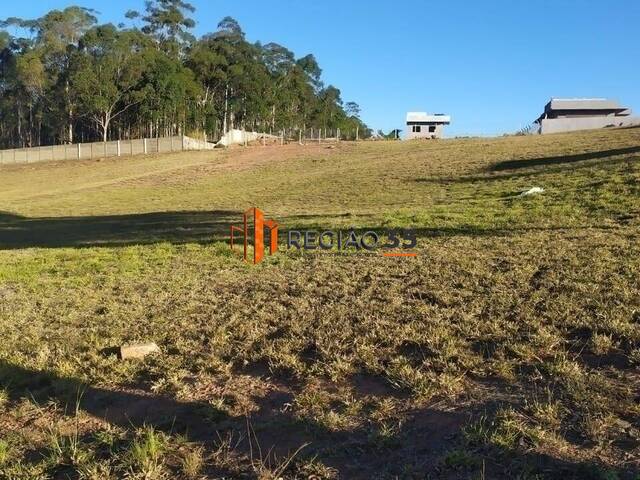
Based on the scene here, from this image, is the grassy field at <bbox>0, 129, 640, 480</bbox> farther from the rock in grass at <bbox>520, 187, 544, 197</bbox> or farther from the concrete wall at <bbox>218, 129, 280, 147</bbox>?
the concrete wall at <bbox>218, 129, 280, 147</bbox>

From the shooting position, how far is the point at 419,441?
264 cm

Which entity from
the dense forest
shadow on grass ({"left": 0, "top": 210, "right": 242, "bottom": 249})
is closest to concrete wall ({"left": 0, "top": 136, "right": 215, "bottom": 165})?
the dense forest

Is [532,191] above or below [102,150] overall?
below

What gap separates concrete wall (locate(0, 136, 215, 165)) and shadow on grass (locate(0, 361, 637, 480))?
4273 centimetres

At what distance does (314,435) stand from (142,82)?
5030 cm

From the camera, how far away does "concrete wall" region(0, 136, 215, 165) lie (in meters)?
44.8

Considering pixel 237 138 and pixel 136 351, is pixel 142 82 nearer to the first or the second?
pixel 237 138

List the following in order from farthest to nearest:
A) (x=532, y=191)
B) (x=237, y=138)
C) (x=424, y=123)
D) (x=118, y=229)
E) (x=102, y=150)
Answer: (x=424, y=123) → (x=237, y=138) → (x=102, y=150) → (x=118, y=229) → (x=532, y=191)

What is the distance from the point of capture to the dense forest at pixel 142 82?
46906 mm

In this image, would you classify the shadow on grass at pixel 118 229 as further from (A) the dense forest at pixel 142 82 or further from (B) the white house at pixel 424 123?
(B) the white house at pixel 424 123

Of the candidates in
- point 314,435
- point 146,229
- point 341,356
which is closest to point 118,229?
point 146,229

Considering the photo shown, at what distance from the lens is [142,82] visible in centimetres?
4766

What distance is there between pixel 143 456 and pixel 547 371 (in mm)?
2435

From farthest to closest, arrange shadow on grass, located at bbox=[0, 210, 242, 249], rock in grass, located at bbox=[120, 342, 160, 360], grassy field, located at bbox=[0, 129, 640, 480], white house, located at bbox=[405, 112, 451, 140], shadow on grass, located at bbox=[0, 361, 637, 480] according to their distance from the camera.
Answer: white house, located at bbox=[405, 112, 451, 140] < shadow on grass, located at bbox=[0, 210, 242, 249] < rock in grass, located at bbox=[120, 342, 160, 360] < grassy field, located at bbox=[0, 129, 640, 480] < shadow on grass, located at bbox=[0, 361, 637, 480]
